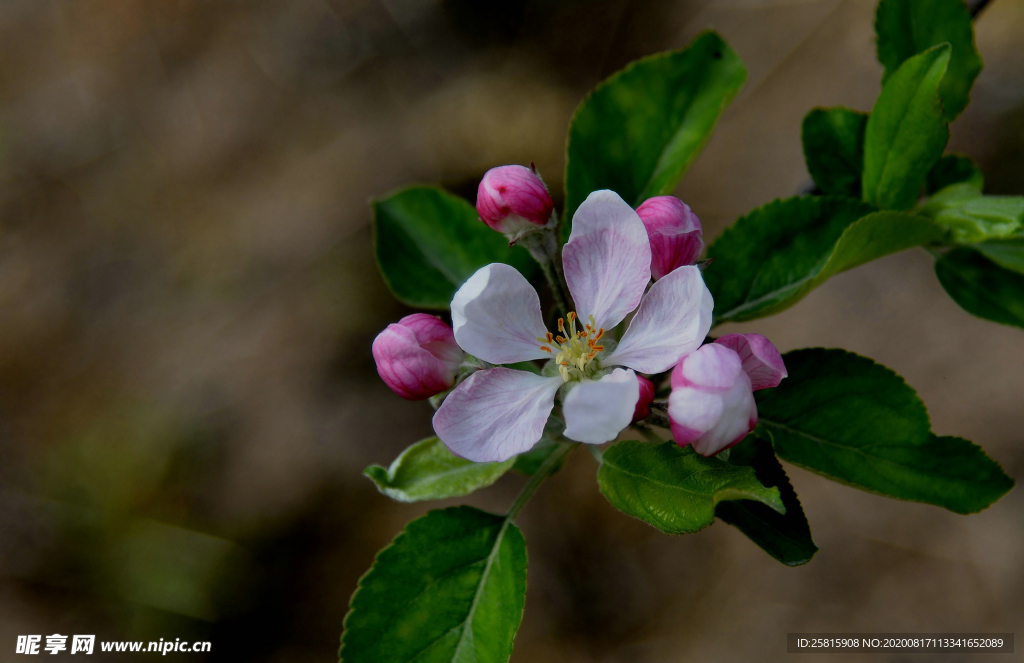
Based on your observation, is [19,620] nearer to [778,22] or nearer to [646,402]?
[646,402]

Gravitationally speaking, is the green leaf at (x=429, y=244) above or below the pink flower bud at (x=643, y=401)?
above

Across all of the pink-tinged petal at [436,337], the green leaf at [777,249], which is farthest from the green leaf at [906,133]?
the pink-tinged petal at [436,337]

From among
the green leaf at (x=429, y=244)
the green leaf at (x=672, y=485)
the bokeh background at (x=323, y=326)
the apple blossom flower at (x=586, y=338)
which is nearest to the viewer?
the green leaf at (x=672, y=485)

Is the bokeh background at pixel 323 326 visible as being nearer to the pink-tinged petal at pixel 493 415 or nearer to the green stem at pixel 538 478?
the green stem at pixel 538 478

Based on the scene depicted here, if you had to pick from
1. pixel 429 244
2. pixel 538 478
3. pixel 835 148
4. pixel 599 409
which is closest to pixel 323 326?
pixel 429 244

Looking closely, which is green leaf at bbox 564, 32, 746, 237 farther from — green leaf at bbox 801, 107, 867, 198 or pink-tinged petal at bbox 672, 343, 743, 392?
pink-tinged petal at bbox 672, 343, 743, 392

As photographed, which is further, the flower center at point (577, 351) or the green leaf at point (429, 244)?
the green leaf at point (429, 244)

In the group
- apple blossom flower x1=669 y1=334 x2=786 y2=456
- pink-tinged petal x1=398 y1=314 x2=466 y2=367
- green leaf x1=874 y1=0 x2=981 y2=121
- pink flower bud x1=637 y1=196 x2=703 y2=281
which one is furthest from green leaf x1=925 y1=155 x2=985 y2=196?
pink-tinged petal x1=398 y1=314 x2=466 y2=367
